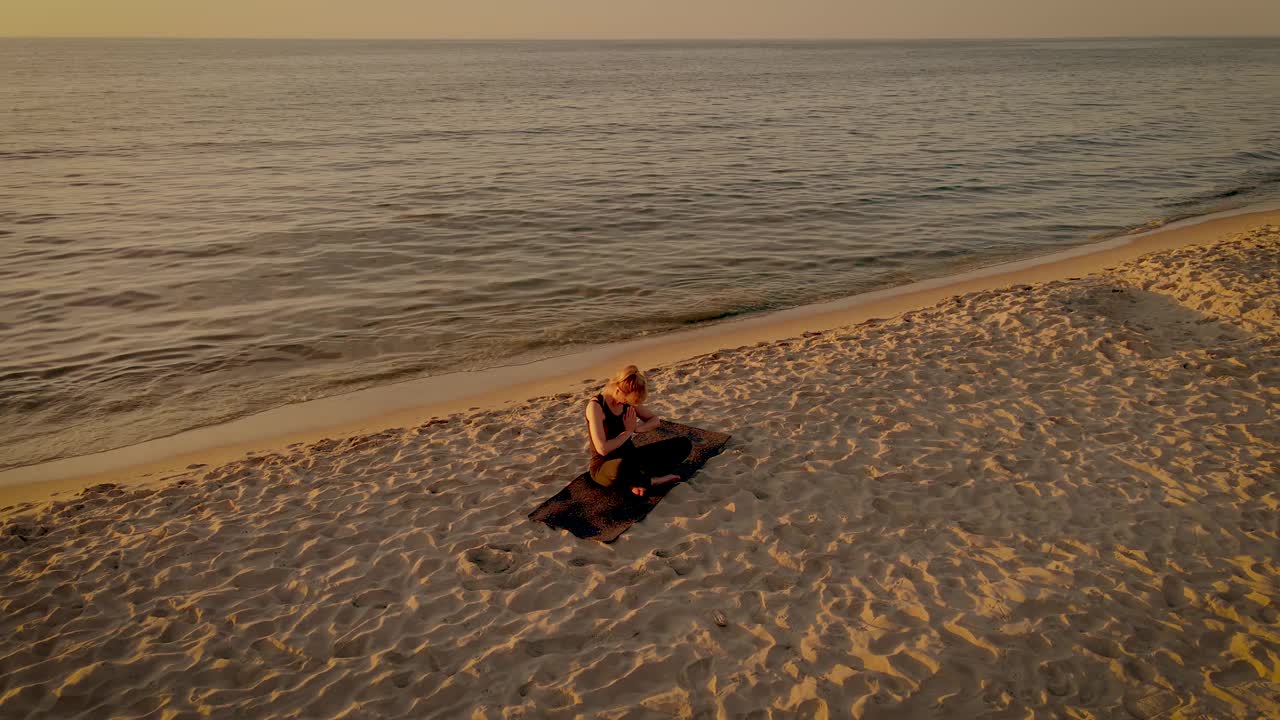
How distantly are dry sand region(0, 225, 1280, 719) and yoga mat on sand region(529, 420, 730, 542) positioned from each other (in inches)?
5.9

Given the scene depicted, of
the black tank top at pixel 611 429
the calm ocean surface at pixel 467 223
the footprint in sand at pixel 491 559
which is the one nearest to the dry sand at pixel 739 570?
the footprint in sand at pixel 491 559

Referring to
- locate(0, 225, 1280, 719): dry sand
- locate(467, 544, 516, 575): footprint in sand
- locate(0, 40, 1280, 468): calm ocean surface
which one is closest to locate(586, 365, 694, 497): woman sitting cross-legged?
locate(0, 225, 1280, 719): dry sand

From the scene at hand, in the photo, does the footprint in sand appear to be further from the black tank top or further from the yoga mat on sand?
the black tank top

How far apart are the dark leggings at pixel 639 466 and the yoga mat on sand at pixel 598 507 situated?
0.31 feet

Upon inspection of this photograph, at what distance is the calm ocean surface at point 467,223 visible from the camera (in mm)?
10445

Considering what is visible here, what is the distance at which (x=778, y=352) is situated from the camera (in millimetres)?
9641

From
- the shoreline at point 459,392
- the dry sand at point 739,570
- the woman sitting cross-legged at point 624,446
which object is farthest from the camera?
Answer: the shoreline at point 459,392

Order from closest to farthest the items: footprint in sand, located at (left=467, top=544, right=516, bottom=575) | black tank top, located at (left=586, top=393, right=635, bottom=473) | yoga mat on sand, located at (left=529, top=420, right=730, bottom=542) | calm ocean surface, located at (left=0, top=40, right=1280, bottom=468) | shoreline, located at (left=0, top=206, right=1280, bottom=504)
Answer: footprint in sand, located at (left=467, top=544, right=516, bottom=575)
yoga mat on sand, located at (left=529, top=420, right=730, bottom=542)
black tank top, located at (left=586, top=393, right=635, bottom=473)
shoreline, located at (left=0, top=206, right=1280, bottom=504)
calm ocean surface, located at (left=0, top=40, right=1280, bottom=468)

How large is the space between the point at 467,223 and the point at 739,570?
13.8 m

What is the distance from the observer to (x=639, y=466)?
6305mm

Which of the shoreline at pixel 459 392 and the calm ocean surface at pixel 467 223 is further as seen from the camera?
the calm ocean surface at pixel 467 223

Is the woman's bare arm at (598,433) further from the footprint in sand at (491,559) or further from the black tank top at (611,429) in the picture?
the footprint in sand at (491,559)

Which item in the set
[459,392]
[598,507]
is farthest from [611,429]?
[459,392]

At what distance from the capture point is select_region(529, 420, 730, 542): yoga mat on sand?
587cm
